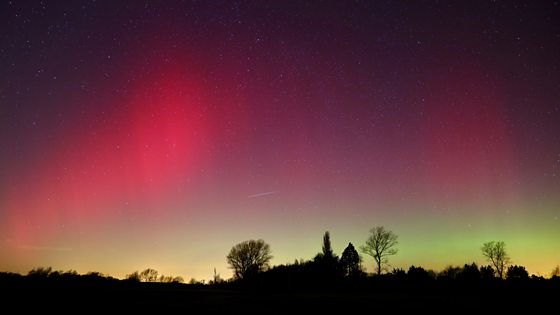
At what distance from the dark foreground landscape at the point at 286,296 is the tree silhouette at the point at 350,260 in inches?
1182

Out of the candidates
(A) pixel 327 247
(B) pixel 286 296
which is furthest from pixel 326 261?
(B) pixel 286 296

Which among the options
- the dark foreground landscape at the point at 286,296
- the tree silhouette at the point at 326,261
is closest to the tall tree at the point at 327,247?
the tree silhouette at the point at 326,261

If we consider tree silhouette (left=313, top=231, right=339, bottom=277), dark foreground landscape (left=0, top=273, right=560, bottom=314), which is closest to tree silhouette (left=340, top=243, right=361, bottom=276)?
tree silhouette (left=313, top=231, right=339, bottom=277)

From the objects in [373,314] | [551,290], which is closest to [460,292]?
[551,290]

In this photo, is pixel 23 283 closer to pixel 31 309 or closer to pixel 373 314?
pixel 31 309

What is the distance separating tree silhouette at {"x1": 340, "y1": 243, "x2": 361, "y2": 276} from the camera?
85688 mm

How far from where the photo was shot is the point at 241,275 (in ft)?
319

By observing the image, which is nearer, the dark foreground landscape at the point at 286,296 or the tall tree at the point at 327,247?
the dark foreground landscape at the point at 286,296

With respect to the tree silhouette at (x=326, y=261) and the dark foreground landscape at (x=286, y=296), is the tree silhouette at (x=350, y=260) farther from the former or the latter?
the dark foreground landscape at (x=286, y=296)

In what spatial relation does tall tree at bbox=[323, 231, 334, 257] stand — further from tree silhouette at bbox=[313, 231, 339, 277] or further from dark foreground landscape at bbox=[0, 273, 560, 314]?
dark foreground landscape at bbox=[0, 273, 560, 314]

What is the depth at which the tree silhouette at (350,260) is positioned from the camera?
85.7 m

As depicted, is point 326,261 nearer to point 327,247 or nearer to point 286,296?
point 327,247

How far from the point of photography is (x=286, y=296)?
3528cm

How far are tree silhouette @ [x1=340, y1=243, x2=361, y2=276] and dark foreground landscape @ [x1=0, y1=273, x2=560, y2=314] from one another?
30027 mm
